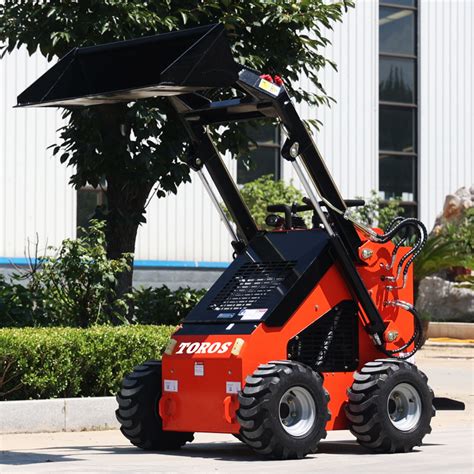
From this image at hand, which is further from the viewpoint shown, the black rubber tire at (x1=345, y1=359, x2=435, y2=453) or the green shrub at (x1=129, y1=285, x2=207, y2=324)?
the green shrub at (x1=129, y1=285, x2=207, y2=324)

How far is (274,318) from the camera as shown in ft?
35.9

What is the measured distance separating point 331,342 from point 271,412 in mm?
1338

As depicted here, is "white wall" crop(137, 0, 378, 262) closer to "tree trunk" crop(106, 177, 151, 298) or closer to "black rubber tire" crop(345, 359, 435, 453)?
"tree trunk" crop(106, 177, 151, 298)

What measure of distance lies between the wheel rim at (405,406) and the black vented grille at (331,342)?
49 centimetres

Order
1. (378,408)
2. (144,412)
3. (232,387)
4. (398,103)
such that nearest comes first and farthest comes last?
(232,387), (378,408), (144,412), (398,103)

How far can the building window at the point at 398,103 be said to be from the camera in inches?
1506

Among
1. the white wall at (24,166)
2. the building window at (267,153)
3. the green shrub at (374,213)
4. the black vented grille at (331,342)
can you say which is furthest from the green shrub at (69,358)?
the building window at (267,153)

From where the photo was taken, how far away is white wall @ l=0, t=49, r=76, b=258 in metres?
31.0

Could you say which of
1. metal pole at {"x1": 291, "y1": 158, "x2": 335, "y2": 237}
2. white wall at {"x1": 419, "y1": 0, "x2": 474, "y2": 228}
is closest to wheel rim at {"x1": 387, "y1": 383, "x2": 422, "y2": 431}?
metal pole at {"x1": 291, "y1": 158, "x2": 335, "y2": 237}

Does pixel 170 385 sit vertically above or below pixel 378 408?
above

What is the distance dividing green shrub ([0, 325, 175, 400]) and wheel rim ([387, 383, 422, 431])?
3780mm

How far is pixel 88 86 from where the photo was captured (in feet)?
36.8

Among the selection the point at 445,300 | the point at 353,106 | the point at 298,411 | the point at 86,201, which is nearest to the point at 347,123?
the point at 353,106

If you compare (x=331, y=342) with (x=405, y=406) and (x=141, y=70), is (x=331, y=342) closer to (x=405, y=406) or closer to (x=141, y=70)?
(x=405, y=406)
